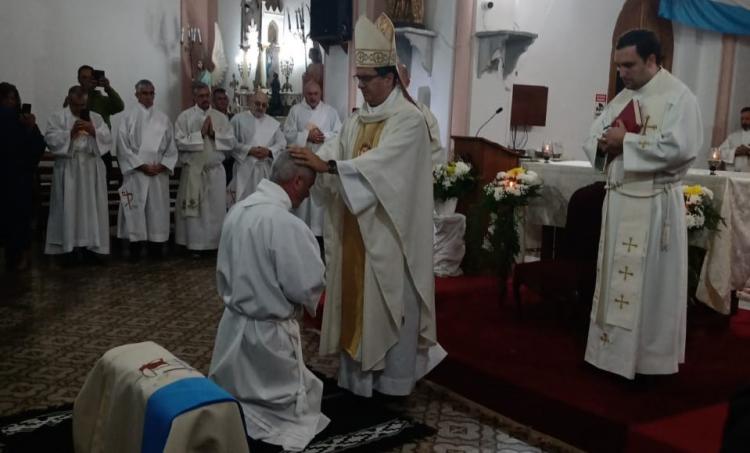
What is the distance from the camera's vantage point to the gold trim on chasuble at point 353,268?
404 centimetres

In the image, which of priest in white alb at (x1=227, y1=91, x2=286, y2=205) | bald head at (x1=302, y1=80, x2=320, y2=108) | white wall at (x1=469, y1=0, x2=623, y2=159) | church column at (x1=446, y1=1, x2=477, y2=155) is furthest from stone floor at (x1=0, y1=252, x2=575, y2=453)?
white wall at (x1=469, y1=0, x2=623, y2=159)

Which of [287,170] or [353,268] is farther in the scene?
[353,268]

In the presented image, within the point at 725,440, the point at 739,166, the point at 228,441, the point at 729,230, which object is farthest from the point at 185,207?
the point at 725,440

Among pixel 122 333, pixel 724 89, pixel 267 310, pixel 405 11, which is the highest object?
pixel 405 11

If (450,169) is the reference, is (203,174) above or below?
below

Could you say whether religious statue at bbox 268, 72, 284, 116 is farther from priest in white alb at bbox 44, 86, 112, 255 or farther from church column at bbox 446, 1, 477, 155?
priest in white alb at bbox 44, 86, 112, 255

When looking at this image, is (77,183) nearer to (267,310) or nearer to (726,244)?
(267,310)

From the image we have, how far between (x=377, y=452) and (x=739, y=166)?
7.63 meters

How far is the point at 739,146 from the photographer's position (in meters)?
9.66

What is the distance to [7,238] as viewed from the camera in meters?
7.27

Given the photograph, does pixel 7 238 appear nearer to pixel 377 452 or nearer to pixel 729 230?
pixel 377 452

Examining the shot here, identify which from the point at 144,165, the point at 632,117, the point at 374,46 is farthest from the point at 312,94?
the point at 632,117

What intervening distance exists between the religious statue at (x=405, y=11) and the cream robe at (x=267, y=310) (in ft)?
18.7

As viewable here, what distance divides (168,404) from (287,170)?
4.77ft
